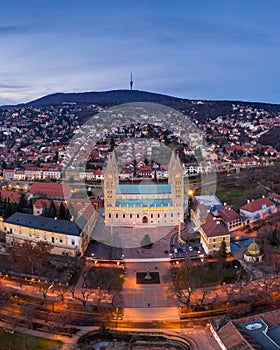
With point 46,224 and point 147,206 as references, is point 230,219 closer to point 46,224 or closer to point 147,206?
point 147,206

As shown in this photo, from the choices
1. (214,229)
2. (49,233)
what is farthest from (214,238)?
(49,233)

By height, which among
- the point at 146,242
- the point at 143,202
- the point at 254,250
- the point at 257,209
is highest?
the point at 143,202

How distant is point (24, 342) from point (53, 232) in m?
11.0

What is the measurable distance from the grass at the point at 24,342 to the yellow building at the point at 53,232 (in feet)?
29.8

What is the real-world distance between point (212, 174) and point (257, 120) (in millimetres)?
64679

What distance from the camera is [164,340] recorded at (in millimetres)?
19031

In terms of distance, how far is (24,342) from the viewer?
18531 millimetres

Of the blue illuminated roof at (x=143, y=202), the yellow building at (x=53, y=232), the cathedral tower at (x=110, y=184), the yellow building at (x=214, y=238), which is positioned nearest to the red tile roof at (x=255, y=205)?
the blue illuminated roof at (x=143, y=202)

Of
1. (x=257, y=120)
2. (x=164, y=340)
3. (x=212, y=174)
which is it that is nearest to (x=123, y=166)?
(x=212, y=174)

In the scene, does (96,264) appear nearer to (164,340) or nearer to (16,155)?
(164,340)

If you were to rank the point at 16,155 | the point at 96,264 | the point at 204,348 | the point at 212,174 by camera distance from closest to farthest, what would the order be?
the point at 204,348
the point at 96,264
the point at 212,174
the point at 16,155

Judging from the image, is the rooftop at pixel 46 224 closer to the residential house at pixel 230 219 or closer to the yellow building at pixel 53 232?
the yellow building at pixel 53 232

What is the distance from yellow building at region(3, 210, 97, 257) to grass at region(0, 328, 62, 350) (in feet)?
29.8

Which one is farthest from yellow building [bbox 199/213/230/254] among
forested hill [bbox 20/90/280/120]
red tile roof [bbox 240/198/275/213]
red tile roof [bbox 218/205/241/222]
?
forested hill [bbox 20/90/280/120]
